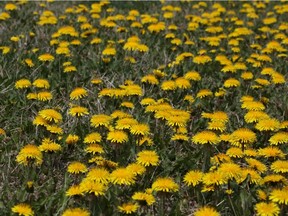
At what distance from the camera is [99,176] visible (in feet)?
11.0

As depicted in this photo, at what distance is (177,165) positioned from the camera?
4109 mm

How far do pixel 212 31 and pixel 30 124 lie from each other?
347 cm

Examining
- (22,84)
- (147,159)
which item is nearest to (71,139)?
(147,159)

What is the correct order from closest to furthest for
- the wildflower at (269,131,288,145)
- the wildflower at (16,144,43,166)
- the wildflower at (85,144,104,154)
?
1. the wildflower at (16,144,43,166)
2. the wildflower at (85,144,104,154)
3. the wildflower at (269,131,288,145)

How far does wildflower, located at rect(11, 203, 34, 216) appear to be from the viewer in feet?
10.1

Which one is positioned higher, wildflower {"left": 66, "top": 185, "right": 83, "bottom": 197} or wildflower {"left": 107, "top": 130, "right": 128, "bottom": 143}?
wildflower {"left": 107, "top": 130, "right": 128, "bottom": 143}

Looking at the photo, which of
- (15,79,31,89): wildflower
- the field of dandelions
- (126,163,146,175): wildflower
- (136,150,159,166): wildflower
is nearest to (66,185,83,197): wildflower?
the field of dandelions

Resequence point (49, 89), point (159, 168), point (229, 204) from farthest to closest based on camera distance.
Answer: point (49, 89)
point (159, 168)
point (229, 204)

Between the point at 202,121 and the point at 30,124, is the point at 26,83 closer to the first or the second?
the point at 30,124

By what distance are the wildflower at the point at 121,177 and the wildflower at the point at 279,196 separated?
920 mm

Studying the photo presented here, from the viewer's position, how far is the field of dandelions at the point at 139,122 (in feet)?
11.4

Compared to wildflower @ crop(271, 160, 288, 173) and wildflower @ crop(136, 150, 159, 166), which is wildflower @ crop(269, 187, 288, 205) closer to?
wildflower @ crop(271, 160, 288, 173)

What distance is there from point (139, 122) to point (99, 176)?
1.42 m

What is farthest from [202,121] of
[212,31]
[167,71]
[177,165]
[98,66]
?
[212,31]
